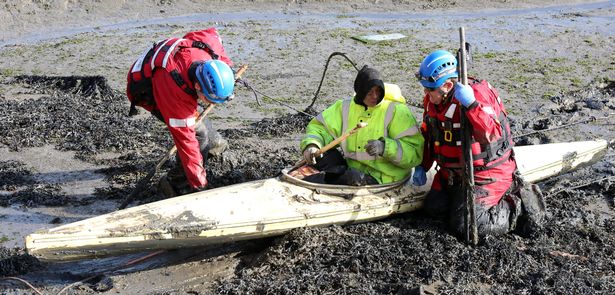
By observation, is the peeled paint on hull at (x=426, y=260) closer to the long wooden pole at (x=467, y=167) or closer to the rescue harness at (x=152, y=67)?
the long wooden pole at (x=467, y=167)

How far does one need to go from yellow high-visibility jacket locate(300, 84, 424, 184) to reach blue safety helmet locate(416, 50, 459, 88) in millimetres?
430

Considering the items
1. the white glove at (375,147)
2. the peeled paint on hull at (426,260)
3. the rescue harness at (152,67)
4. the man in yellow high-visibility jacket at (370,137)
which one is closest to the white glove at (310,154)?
the man in yellow high-visibility jacket at (370,137)

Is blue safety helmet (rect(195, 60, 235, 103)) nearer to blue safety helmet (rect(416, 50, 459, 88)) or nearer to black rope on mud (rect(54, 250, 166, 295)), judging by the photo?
black rope on mud (rect(54, 250, 166, 295))

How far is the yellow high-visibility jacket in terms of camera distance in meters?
5.80

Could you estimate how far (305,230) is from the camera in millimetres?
5695

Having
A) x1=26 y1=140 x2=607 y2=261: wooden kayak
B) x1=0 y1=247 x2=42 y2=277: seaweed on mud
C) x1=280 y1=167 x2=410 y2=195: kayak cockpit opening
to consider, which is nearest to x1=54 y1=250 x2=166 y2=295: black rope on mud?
x1=26 y1=140 x2=607 y2=261: wooden kayak

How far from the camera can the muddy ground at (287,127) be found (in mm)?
5402

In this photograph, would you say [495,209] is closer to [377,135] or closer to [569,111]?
[377,135]

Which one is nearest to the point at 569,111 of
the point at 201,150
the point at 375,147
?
the point at 375,147

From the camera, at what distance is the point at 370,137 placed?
19.2 feet

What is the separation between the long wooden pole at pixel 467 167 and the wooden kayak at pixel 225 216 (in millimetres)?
531

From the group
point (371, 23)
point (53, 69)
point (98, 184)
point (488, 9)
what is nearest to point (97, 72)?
point (53, 69)

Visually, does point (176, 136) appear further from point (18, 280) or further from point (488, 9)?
point (488, 9)

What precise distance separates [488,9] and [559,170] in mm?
7027
